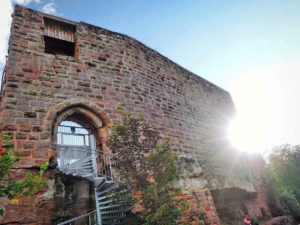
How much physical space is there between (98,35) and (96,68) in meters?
1.44

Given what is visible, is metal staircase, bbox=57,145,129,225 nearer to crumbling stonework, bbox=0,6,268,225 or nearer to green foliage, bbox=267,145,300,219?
crumbling stonework, bbox=0,6,268,225

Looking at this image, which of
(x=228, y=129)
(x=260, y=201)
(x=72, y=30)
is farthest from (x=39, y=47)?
(x=260, y=201)

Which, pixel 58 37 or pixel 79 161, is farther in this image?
pixel 58 37

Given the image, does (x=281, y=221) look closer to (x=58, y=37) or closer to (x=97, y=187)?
(x=97, y=187)

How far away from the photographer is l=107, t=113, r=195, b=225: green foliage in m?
3.20

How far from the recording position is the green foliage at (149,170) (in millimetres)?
3202

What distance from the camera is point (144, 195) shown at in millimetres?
3287

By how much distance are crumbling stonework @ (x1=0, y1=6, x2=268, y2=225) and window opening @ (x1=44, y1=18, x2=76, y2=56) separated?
2.5 inches

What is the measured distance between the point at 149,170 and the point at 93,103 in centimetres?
239

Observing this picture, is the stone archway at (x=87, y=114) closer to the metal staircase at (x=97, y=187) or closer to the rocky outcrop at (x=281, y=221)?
the metal staircase at (x=97, y=187)

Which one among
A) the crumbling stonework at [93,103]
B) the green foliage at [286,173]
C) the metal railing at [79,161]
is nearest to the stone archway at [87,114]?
the crumbling stonework at [93,103]

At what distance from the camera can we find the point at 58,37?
224 inches

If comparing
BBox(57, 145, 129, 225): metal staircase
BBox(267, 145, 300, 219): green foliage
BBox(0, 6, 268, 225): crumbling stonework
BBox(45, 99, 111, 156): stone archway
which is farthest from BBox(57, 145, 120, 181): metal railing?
BBox(267, 145, 300, 219): green foliage

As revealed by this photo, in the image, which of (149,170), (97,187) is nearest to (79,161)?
(97,187)
